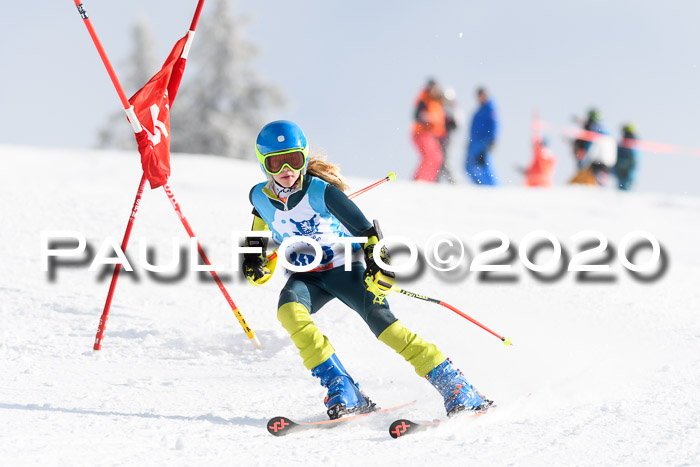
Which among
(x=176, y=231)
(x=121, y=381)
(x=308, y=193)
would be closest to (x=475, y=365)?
(x=308, y=193)

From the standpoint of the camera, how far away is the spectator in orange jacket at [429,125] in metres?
11.5

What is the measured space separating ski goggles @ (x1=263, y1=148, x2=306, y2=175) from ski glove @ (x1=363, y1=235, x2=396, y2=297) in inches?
20.2

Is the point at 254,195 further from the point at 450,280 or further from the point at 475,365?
the point at 450,280

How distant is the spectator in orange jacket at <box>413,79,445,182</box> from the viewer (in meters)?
11.5

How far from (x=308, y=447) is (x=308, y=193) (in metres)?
1.23

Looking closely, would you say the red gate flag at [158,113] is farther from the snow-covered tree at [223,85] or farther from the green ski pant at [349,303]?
the snow-covered tree at [223,85]

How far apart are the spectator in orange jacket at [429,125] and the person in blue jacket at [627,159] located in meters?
4.02

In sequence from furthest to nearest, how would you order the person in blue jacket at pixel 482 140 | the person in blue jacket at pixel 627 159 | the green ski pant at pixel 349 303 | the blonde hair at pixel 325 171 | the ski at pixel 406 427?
the person in blue jacket at pixel 627 159 → the person in blue jacket at pixel 482 140 → the blonde hair at pixel 325 171 → the green ski pant at pixel 349 303 → the ski at pixel 406 427

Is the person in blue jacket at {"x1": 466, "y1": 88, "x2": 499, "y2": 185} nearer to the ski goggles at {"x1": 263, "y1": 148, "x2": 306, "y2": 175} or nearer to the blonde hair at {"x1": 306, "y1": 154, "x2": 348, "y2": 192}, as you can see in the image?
Result: the blonde hair at {"x1": 306, "y1": 154, "x2": 348, "y2": 192}

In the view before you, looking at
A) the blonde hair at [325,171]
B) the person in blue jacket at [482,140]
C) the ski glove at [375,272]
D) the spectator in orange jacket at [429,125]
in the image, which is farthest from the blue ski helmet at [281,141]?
the person in blue jacket at [482,140]

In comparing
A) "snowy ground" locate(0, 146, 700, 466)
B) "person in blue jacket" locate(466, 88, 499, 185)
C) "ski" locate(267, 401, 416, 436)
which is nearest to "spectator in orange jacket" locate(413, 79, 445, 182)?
"person in blue jacket" locate(466, 88, 499, 185)

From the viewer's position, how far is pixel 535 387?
3.95 meters

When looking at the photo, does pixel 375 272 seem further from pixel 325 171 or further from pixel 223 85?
pixel 223 85

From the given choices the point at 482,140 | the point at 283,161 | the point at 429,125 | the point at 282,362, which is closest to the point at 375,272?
the point at 283,161
